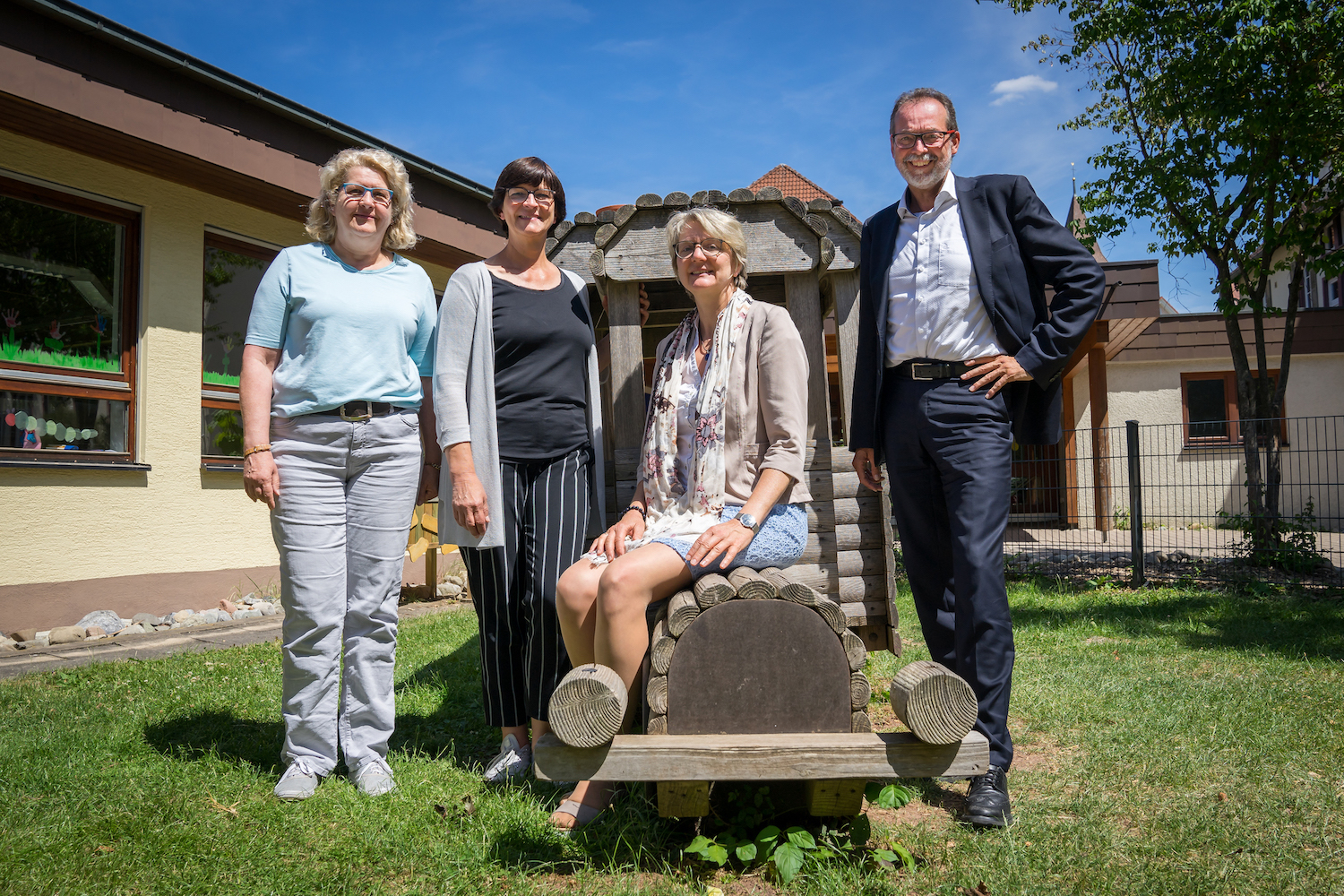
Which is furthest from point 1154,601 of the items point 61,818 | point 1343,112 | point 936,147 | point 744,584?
point 61,818

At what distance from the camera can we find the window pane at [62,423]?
18.8 ft

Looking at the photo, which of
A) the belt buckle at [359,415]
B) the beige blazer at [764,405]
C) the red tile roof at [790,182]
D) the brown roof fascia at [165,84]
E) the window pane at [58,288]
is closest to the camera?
the beige blazer at [764,405]

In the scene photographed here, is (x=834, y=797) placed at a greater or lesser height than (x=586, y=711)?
lesser

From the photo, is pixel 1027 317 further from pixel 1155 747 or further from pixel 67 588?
pixel 67 588

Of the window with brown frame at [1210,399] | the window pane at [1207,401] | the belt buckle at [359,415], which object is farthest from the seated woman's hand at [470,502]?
the window pane at [1207,401]

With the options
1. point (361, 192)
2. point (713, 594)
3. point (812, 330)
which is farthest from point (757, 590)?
point (361, 192)

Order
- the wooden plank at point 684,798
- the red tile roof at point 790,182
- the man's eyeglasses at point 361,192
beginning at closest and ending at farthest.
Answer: the wooden plank at point 684,798 → the man's eyeglasses at point 361,192 → the red tile roof at point 790,182

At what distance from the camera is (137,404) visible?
6.36m

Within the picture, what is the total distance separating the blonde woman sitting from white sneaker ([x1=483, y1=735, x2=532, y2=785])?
515 mm

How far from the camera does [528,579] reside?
10.2ft

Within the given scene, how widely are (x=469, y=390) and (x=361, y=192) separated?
808mm

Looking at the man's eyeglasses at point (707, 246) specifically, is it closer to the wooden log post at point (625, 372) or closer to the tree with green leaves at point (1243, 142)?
the wooden log post at point (625, 372)

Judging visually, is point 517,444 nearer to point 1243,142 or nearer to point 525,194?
point 525,194

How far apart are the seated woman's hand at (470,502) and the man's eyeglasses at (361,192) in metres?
1.06
